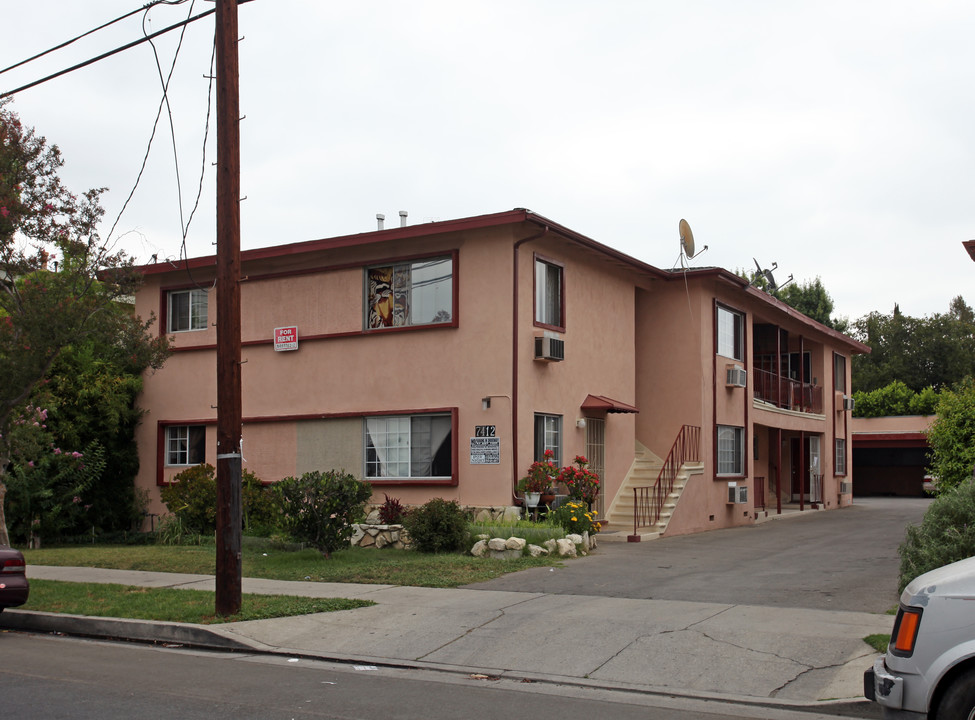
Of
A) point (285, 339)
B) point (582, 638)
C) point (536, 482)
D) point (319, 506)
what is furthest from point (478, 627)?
point (285, 339)

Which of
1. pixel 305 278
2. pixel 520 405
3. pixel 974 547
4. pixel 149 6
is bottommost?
pixel 974 547

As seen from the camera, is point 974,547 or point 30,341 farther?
point 30,341

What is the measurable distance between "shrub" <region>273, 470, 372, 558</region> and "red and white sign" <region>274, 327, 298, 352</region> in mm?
5430

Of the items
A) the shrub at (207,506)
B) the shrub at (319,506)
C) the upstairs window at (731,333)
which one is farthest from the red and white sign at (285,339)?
the upstairs window at (731,333)

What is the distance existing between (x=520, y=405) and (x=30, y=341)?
800 cm

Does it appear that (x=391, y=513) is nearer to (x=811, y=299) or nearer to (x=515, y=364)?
(x=515, y=364)

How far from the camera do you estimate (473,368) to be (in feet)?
59.2

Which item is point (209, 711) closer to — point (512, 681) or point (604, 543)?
point (512, 681)

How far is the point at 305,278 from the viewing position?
66.6ft

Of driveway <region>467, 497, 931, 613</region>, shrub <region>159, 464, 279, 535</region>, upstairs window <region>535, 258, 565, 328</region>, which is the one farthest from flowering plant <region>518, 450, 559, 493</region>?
shrub <region>159, 464, 279, 535</region>

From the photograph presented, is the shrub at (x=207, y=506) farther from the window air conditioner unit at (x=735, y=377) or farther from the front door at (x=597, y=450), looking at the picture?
the window air conditioner unit at (x=735, y=377)

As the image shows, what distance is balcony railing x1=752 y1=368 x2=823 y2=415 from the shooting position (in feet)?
88.2

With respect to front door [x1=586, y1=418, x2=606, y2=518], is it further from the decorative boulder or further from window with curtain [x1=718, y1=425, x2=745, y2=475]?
the decorative boulder

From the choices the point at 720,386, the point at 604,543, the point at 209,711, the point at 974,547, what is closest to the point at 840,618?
the point at 974,547
